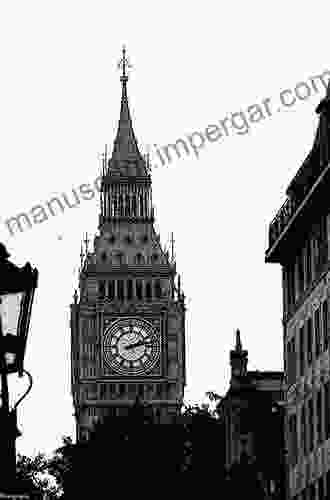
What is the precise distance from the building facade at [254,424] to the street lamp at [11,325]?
341ft

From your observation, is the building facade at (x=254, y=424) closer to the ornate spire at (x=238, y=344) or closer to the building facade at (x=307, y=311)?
the ornate spire at (x=238, y=344)

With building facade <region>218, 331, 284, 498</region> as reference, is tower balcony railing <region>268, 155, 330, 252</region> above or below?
above

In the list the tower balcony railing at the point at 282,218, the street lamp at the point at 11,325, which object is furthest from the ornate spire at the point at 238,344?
the street lamp at the point at 11,325

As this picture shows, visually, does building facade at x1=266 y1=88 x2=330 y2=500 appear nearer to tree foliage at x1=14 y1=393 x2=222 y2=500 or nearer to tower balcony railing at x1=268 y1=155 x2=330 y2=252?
tower balcony railing at x1=268 y1=155 x2=330 y2=252

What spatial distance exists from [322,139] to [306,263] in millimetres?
7171

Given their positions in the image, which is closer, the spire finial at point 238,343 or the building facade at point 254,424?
the building facade at point 254,424

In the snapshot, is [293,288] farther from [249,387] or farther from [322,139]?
[249,387]

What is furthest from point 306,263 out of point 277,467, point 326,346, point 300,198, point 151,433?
point 151,433

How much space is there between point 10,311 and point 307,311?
69193 millimetres

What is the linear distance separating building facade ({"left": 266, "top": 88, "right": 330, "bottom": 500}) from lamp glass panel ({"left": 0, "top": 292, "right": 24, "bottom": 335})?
59.4m

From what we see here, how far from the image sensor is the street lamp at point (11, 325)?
14.5 meters

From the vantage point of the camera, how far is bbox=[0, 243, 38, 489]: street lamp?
14477 mm

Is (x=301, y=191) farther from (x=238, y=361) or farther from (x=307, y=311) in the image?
(x=238, y=361)

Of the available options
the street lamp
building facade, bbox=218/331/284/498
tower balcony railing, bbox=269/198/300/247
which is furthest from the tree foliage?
the street lamp
